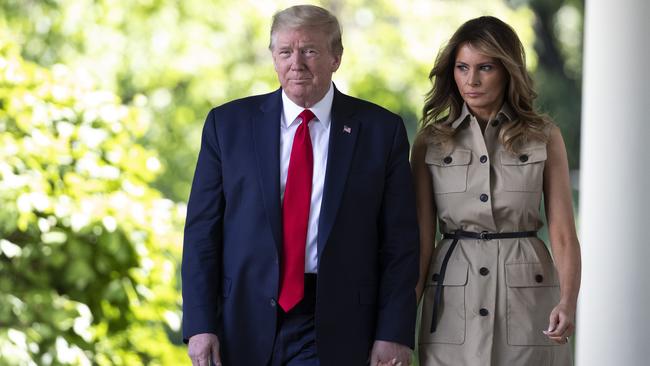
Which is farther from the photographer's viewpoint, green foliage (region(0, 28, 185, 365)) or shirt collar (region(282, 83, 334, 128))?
green foliage (region(0, 28, 185, 365))

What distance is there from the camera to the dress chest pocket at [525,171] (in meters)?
3.02

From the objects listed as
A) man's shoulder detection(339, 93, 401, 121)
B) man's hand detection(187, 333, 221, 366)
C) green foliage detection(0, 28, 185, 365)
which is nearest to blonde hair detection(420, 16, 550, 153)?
man's shoulder detection(339, 93, 401, 121)

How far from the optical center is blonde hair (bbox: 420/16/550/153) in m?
3.03

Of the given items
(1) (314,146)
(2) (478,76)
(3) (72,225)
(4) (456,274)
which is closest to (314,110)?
(1) (314,146)

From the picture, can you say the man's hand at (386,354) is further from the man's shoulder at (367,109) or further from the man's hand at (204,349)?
the man's shoulder at (367,109)

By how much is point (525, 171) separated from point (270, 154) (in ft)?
2.18

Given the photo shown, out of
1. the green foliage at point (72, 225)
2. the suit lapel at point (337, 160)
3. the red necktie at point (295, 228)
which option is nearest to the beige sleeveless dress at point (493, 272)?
the suit lapel at point (337, 160)

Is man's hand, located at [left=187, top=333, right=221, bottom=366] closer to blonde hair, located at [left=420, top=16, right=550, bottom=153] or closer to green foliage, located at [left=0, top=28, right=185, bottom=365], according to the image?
blonde hair, located at [left=420, top=16, right=550, bottom=153]

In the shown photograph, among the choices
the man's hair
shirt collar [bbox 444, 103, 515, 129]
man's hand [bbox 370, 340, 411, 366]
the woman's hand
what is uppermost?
the man's hair

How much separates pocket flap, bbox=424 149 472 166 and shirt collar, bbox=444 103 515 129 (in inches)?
3.2

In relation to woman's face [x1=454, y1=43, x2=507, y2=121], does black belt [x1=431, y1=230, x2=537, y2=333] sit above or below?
below

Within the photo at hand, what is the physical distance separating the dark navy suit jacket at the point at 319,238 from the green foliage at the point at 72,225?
1.94 m

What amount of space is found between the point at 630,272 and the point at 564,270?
2.89 feet

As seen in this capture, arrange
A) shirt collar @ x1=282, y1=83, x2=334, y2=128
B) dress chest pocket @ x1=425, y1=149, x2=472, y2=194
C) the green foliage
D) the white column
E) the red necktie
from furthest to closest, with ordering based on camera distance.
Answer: the green foliage, the white column, dress chest pocket @ x1=425, y1=149, x2=472, y2=194, shirt collar @ x1=282, y1=83, x2=334, y2=128, the red necktie
